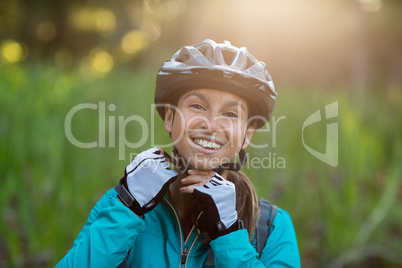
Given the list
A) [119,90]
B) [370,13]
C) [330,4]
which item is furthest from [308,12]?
[119,90]

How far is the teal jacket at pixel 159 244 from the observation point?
1431 millimetres

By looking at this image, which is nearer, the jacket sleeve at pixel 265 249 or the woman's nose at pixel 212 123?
the jacket sleeve at pixel 265 249

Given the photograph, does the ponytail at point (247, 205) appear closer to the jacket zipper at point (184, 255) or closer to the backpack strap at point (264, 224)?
the backpack strap at point (264, 224)

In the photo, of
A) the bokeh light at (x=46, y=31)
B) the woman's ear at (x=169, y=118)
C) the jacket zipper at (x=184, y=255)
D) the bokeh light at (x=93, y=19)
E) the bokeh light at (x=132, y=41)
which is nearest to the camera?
the jacket zipper at (x=184, y=255)

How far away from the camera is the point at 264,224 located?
165 centimetres

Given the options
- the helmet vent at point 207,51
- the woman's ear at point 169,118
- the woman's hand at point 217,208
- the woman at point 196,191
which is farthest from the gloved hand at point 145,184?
the helmet vent at point 207,51

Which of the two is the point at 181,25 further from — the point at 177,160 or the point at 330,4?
the point at 177,160

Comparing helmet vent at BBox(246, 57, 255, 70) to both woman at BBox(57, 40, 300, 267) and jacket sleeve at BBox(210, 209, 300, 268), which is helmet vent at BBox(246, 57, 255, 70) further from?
jacket sleeve at BBox(210, 209, 300, 268)

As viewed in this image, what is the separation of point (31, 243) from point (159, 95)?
4.39 ft

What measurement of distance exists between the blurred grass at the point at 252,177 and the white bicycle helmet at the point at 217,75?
2.07 feet

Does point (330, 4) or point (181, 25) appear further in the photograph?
point (181, 25)

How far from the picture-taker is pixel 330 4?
8.05m

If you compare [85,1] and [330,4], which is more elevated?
[85,1]

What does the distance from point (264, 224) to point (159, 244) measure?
1.42 feet
